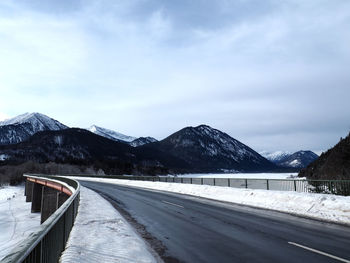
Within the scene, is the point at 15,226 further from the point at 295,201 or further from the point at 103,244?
the point at 103,244

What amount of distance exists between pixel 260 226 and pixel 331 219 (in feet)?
10.3

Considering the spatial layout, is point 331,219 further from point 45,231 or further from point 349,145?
point 349,145

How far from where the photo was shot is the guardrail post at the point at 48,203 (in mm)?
40484

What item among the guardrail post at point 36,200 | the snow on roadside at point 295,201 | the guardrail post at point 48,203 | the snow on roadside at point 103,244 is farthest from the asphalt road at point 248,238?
the guardrail post at point 36,200

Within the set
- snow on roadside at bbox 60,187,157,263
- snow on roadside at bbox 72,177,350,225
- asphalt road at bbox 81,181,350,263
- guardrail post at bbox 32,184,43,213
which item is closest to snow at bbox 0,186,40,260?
guardrail post at bbox 32,184,43,213

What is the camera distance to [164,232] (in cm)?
1049

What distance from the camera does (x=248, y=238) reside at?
29.7ft

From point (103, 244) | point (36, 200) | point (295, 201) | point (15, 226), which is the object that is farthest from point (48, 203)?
point (103, 244)

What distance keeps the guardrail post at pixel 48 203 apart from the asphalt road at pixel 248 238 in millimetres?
31668

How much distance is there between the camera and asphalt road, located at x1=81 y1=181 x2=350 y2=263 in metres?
7.12

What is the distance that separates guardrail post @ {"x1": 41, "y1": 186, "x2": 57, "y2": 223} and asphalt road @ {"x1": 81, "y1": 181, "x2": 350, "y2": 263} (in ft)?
104

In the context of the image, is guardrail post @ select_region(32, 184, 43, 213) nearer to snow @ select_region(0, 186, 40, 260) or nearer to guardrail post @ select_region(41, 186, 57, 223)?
snow @ select_region(0, 186, 40, 260)

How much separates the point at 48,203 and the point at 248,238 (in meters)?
40.2

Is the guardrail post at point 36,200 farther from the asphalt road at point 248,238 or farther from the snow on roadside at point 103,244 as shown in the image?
the snow on roadside at point 103,244
